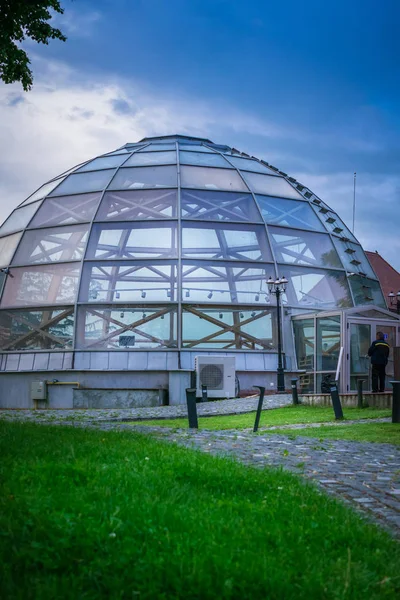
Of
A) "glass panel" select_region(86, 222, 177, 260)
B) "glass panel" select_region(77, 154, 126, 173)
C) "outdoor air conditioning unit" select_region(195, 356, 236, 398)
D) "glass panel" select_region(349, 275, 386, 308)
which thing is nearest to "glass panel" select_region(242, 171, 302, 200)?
"glass panel" select_region(349, 275, 386, 308)

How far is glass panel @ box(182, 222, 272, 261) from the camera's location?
27125mm

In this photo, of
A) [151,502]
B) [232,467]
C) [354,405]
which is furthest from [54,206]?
[151,502]

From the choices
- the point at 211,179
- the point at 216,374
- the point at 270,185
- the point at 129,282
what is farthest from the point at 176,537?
the point at 270,185

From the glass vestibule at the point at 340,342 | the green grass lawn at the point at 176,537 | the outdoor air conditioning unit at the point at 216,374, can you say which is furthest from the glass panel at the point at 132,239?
the green grass lawn at the point at 176,537

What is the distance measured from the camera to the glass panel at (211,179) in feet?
96.4

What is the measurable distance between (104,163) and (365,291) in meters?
12.9

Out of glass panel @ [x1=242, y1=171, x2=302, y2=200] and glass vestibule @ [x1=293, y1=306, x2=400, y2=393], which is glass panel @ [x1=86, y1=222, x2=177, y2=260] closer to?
glass panel @ [x1=242, y1=171, x2=302, y2=200]

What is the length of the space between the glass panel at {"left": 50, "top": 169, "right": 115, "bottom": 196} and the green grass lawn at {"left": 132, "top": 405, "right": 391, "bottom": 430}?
530 inches

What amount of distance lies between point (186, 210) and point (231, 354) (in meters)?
6.23

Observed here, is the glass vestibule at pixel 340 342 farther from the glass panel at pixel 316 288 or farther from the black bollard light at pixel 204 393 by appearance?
the black bollard light at pixel 204 393

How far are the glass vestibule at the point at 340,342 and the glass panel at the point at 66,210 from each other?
938cm

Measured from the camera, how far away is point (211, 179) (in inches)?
1177

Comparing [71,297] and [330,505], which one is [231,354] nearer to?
[71,297]

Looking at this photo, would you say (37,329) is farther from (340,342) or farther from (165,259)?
(340,342)
